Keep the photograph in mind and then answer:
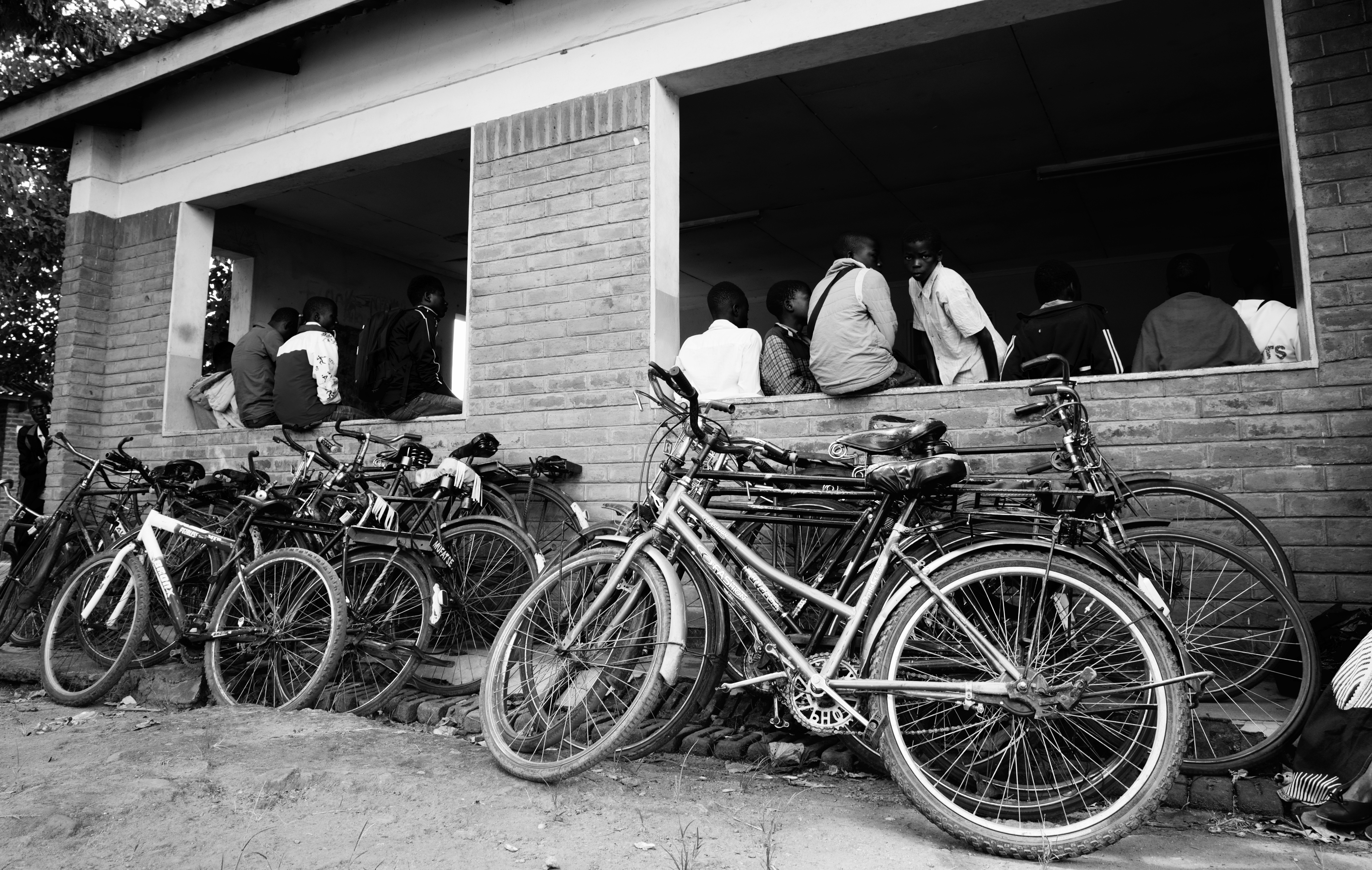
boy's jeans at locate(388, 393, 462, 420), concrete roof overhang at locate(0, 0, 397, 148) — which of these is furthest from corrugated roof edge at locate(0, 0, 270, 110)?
boy's jeans at locate(388, 393, 462, 420)

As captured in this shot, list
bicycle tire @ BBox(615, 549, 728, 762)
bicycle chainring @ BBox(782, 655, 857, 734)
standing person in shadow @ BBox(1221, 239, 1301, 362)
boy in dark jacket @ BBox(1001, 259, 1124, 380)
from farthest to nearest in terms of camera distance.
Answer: boy in dark jacket @ BBox(1001, 259, 1124, 380) → standing person in shadow @ BBox(1221, 239, 1301, 362) → bicycle tire @ BBox(615, 549, 728, 762) → bicycle chainring @ BBox(782, 655, 857, 734)

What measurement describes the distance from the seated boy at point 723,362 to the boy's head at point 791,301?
621 millimetres

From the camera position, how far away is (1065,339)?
4395 millimetres

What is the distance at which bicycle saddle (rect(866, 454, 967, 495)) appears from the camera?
294 cm

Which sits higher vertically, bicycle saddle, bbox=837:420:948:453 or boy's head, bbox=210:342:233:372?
boy's head, bbox=210:342:233:372

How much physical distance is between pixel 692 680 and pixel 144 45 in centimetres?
614

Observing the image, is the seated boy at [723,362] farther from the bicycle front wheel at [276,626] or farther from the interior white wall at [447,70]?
the bicycle front wheel at [276,626]

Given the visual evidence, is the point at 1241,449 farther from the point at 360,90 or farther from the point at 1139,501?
the point at 360,90

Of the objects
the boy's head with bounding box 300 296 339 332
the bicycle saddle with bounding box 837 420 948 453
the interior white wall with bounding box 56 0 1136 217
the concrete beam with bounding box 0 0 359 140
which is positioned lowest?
the bicycle saddle with bounding box 837 420 948 453

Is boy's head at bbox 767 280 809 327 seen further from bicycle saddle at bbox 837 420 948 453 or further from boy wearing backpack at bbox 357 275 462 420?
bicycle saddle at bbox 837 420 948 453

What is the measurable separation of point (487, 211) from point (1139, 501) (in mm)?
3898

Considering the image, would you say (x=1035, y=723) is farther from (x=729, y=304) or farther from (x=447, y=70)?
Result: (x=447, y=70)

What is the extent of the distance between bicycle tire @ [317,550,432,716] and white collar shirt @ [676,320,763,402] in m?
1.76

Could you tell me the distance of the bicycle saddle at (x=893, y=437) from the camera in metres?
3.14
